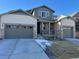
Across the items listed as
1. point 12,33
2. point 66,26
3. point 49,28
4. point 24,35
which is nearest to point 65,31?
point 66,26

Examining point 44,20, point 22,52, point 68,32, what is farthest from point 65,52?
point 44,20

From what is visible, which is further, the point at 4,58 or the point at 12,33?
the point at 12,33

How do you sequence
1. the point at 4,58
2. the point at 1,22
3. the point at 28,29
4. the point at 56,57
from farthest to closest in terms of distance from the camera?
1. the point at 28,29
2. the point at 1,22
3. the point at 56,57
4. the point at 4,58

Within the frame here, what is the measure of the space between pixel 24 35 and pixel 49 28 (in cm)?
692

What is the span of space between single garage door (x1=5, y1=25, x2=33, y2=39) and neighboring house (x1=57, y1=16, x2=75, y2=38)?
6003 millimetres

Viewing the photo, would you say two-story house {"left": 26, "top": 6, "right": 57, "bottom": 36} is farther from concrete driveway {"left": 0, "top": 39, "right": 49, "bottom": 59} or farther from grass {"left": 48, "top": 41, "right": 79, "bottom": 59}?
concrete driveway {"left": 0, "top": 39, "right": 49, "bottom": 59}

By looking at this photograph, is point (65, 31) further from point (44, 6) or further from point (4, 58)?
point (4, 58)

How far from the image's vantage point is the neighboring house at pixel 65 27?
26.0 metres

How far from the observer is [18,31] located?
914 inches

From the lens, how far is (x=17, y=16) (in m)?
23.0

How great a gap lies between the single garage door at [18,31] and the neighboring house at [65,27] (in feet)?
19.7

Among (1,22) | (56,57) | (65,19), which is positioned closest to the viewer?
(56,57)

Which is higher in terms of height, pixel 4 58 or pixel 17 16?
pixel 17 16

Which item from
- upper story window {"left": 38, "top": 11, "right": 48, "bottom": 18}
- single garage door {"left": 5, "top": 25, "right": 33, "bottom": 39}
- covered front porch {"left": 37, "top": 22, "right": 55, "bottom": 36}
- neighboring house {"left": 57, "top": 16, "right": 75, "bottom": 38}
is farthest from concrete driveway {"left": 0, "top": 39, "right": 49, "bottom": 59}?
upper story window {"left": 38, "top": 11, "right": 48, "bottom": 18}
